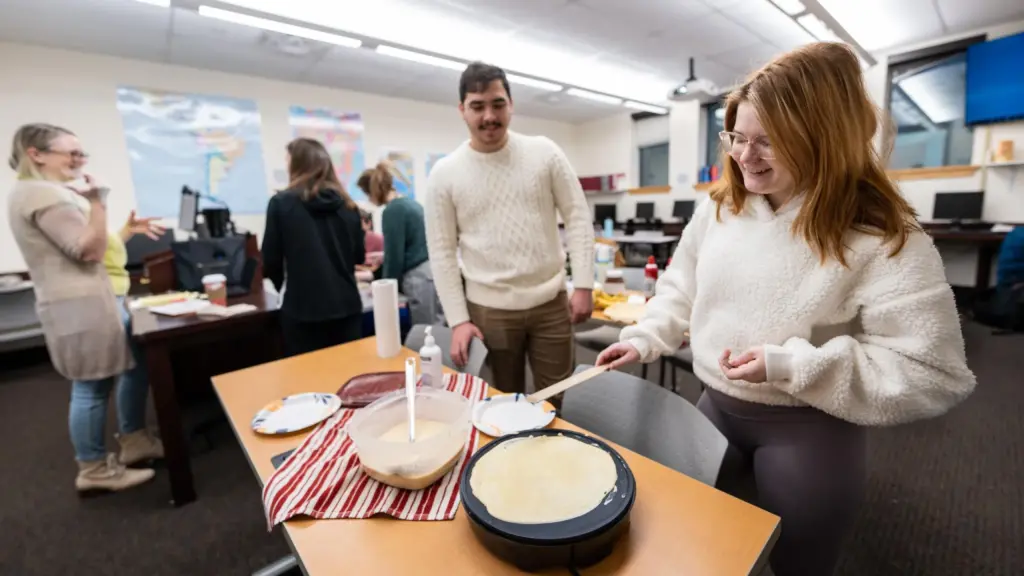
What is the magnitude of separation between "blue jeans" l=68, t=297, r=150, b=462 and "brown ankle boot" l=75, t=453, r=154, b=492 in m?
0.04

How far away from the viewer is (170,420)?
1.87 metres

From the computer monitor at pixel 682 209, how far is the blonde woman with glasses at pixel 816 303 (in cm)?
674

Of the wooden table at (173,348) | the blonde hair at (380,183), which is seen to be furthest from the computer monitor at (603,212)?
the wooden table at (173,348)

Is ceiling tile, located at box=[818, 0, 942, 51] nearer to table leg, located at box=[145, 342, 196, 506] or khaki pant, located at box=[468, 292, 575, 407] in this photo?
khaki pant, located at box=[468, 292, 575, 407]

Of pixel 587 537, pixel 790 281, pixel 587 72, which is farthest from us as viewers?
pixel 587 72

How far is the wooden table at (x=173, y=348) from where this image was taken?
1.78 meters

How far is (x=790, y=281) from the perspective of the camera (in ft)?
2.89

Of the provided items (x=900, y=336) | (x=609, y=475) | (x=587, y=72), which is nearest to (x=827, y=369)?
(x=900, y=336)

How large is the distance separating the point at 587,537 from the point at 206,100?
5903 millimetres

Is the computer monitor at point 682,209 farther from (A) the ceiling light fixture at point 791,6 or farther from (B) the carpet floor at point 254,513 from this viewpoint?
(B) the carpet floor at point 254,513

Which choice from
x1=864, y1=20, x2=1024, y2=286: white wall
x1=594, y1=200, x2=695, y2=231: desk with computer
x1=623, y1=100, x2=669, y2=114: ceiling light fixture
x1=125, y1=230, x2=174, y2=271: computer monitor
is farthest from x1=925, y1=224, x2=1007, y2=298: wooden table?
x1=125, y1=230, x2=174, y2=271: computer monitor

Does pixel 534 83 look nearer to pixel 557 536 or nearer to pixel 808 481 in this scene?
pixel 808 481

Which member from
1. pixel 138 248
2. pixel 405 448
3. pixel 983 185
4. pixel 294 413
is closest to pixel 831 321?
pixel 405 448

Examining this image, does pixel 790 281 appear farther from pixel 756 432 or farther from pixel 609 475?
pixel 609 475
